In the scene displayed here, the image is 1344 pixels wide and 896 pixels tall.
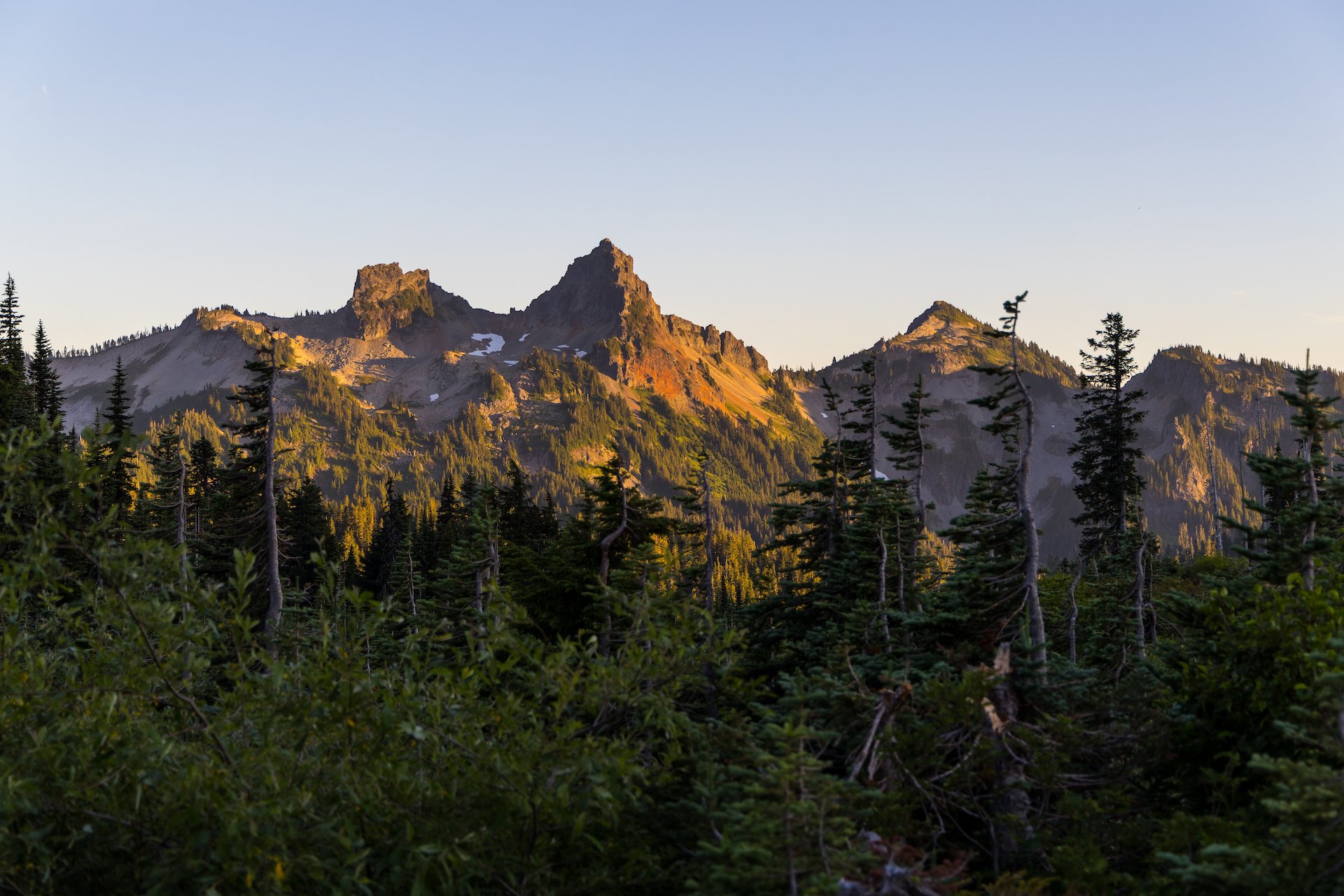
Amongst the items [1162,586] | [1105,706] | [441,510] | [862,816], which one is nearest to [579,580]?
[1105,706]

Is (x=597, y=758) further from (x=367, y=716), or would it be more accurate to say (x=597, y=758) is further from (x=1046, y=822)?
(x=1046, y=822)

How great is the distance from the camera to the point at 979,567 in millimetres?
16938

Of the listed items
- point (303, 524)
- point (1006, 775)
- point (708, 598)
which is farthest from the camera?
point (303, 524)

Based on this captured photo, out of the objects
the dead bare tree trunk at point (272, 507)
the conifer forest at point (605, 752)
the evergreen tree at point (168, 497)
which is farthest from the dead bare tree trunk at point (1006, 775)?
the evergreen tree at point (168, 497)

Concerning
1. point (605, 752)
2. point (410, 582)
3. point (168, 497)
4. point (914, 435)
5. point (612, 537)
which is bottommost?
point (410, 582)

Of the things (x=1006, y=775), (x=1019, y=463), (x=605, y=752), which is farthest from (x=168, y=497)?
(x=605, y=752)

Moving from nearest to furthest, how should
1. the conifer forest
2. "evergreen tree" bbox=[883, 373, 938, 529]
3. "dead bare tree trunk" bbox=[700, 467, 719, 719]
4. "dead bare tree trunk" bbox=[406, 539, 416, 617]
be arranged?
the conifer forest
"dead bare tree trunk" bbox=[700, 467, 719, 719]
"evergreen tree" bbox=[883, 373, 938, 529]
"dead bare tree trunk" bbox=[406, 539, 416, 617]

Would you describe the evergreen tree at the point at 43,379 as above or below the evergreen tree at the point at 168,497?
above

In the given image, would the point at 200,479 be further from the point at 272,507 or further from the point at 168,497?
the point at 272,507

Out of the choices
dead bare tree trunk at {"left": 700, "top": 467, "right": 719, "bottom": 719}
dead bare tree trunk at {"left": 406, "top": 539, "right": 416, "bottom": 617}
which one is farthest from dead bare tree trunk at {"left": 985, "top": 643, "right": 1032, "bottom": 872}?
dead bare tree trunk at {"left": 406, "top": 539, "right": 416, "bottom": 617}

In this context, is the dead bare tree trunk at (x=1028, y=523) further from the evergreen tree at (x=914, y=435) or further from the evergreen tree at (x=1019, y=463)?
the evergreen tree at (x=914, y=435)

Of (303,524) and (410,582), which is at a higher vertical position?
(303,524)

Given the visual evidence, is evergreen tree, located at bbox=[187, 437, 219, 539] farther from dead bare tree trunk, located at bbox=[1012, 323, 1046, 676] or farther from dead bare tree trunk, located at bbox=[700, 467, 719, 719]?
dead bare tree trunk, located at bbox=[1012, 323, 1046, 676]

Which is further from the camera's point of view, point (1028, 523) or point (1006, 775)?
point (1028, 523)
